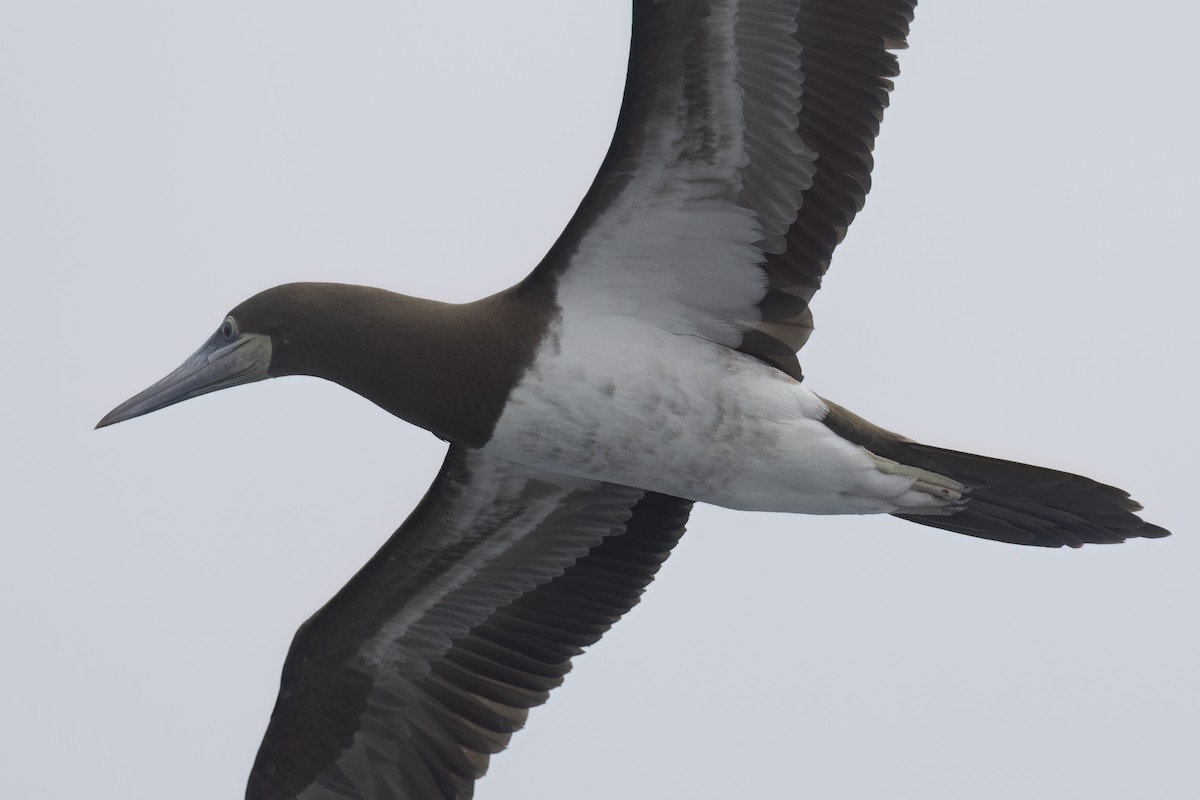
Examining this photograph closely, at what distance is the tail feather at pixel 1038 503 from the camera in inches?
252

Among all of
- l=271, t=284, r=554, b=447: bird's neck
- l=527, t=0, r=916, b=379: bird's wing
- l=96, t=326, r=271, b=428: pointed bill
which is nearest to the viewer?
l=527, t=0, r=916, b=379: bird's wing

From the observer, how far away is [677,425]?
239 inches

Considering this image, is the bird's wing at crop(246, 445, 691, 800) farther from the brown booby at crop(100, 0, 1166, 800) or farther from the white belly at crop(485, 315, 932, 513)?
the white belly at crop(485, 315, 932, 513)

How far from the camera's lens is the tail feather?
21.0 ft

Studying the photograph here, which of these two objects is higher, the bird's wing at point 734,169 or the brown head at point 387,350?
the bird's wing at point 734,169

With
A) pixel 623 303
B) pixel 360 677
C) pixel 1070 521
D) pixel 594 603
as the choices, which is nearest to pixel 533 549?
pixel 594 603

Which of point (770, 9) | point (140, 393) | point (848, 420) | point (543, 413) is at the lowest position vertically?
point (140, 393)

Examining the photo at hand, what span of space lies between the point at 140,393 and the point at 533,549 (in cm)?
176

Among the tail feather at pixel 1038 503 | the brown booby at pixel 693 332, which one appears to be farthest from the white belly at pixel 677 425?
the tail feather at pixel 1038 503

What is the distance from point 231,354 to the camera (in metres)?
6.37

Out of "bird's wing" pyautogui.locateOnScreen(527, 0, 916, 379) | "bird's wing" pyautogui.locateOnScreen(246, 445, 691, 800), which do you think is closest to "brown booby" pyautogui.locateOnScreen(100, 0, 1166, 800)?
"bird's wing" pyautogui.locateOnScreen(527, 0, 916, 379)

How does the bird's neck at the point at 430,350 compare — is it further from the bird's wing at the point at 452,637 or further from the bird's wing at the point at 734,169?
the bird's wing at the point at 452,637

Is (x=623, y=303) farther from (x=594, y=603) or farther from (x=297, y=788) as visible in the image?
(x=297, y=788)

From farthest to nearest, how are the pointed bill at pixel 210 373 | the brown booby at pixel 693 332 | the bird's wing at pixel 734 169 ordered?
the pointed bill at pixel 210 373
the brown booby at pixel 693 332
the bird's wing at pixel 734 169
